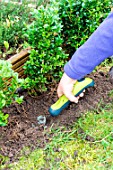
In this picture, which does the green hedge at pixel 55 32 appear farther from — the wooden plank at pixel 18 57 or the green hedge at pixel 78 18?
the wooden plank at pixel 18 57

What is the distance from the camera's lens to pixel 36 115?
2551mm

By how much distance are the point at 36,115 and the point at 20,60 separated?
0.52m

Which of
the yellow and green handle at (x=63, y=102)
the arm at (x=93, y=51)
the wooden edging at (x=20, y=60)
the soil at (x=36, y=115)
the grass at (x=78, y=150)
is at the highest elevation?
the arm at (x=93, y=51)

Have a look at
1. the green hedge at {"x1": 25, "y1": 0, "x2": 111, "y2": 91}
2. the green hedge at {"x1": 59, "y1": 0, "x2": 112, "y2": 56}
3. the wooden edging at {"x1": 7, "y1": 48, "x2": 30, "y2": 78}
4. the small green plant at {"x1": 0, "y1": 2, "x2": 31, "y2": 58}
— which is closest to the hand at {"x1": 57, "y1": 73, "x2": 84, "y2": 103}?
the green hedge at {"x1": 25, "y1": 0, "x2": 111, "y2": 91}

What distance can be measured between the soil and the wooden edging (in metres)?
0.21

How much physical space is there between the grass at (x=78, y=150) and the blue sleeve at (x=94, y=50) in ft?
1.76

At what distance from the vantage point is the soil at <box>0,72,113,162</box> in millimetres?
2291

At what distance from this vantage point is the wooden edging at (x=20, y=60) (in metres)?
2.68

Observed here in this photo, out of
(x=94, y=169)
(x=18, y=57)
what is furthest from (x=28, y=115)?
(x=94, y=169)

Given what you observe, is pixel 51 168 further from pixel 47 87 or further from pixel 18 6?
pixel 18 6

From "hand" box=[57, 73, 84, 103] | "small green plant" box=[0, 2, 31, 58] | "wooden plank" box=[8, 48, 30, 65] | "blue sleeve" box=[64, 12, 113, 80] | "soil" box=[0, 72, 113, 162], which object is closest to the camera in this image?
"blue sleeve" box=[64, 12, 113, 80]

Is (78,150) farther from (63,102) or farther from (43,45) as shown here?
(43,45)

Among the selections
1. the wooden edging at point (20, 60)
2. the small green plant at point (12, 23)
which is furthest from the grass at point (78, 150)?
the small green plant at point (12, 23)

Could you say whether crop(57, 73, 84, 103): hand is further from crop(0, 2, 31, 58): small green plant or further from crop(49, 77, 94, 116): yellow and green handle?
crop(0, 2, 31, 58): small green plant
